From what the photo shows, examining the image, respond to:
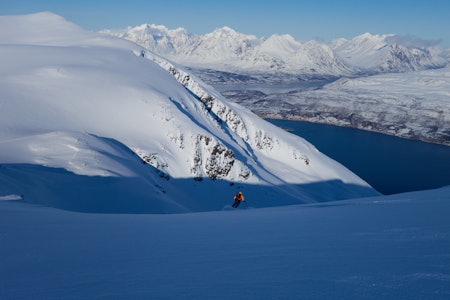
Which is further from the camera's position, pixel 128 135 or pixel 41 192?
pixel 128 135

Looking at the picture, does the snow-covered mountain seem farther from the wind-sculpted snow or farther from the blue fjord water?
the wind-sculpted snow

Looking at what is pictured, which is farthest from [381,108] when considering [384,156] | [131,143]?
[131,143]

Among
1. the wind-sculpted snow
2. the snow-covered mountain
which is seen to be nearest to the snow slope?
the snow-covered mountain

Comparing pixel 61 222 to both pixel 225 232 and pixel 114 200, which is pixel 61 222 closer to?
pixel 225 232

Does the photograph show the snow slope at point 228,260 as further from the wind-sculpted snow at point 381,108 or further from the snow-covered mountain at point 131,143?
the wind-sculpted snow at point 381,108

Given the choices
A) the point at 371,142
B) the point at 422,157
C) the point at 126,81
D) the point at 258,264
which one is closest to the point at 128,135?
the point at 126,81

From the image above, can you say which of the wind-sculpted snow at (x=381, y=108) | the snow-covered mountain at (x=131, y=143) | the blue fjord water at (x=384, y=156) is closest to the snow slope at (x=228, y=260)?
the snow-covered mountain at (x=131, y=143)

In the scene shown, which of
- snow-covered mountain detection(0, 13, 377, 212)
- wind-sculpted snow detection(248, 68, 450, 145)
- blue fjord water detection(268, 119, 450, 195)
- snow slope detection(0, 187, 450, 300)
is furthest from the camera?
wind-sculpted snow detection(248, 68, 450, 145)
